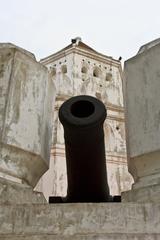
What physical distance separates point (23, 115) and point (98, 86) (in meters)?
26.6

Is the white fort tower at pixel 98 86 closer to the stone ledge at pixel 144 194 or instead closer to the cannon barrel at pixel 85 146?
the cannon barrel at pixel 85 146

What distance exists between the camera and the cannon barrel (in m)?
4.03

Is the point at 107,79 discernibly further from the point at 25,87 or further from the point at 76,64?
the point at 25,87

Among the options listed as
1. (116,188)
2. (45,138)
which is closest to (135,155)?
(45,138)

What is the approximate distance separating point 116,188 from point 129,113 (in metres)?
19.5

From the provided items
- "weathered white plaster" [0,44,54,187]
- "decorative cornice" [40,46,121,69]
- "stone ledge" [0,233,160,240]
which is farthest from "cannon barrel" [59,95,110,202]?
"decorative cornice" [40,46,121,69]

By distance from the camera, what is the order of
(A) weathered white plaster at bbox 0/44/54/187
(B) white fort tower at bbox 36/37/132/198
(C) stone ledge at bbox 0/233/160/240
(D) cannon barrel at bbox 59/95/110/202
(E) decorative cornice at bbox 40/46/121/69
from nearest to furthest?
(C) stone ledge at bbox 0/233/160/240 → (D) cannon barrel at bbox 59/95/110/202 → (A) weathered white plaster at bbox 0/44/54/187 → (B) white fort tower at bbox 36/37/132/198 → (E) decorative cornice at bbox 40/46/121/69

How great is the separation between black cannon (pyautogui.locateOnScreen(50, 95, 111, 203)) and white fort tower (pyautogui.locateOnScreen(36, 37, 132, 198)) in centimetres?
1907

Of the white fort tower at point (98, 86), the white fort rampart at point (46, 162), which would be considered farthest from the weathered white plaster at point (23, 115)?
the white fort tower at point (98, 86)

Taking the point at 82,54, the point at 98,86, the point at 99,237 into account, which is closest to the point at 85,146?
the point at 99,237

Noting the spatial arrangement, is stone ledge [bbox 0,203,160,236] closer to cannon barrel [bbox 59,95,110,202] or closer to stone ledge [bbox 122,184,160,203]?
stone ledge [bbox 122,184,160,203]

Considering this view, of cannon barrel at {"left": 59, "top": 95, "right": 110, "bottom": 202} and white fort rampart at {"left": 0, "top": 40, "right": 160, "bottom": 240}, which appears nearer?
white fort rampart at {"left": 0, "top": 40, "right": 160, "bottom": 240}

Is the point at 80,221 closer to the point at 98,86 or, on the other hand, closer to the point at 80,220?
the point at 80,220

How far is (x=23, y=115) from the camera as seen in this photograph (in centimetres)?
486
